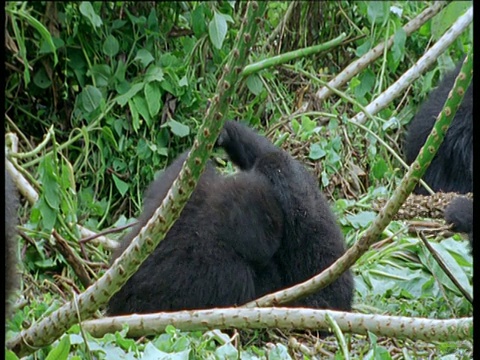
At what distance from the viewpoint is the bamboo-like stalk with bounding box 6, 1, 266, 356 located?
1964 millimetres

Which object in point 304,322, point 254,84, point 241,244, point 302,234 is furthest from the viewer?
point 254,84

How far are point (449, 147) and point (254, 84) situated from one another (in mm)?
1134

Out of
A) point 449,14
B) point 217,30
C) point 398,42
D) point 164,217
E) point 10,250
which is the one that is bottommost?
point 10,250

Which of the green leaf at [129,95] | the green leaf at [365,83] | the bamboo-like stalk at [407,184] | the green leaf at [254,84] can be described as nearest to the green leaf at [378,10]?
the green leaf at [365,83]

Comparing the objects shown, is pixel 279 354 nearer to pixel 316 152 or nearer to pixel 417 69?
pixel 316 152

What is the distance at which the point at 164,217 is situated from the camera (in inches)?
86.6

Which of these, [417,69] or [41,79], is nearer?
[41,79]

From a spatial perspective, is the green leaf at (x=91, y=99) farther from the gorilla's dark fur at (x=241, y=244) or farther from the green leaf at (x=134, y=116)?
the gorilla's dark fur at (x=241, y=244)

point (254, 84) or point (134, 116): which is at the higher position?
point (254, 84)

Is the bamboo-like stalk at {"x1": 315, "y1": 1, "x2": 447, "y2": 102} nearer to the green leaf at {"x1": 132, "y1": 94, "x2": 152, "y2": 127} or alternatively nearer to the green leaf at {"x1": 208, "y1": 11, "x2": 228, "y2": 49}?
the green leaf at {"x1": 132, "y1": 94, "x2": 152, "y2": 127}

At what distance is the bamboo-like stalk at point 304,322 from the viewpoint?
2242 mm

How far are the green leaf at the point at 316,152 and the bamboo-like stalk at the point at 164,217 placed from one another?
2173 mm

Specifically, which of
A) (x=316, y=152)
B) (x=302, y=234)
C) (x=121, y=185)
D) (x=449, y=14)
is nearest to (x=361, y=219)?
(x=316, y=152)

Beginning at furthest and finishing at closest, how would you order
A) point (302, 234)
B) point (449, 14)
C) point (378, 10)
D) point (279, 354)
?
point (378, 10)
point (449, 14)
point (302, 234)
point (279, 354)
